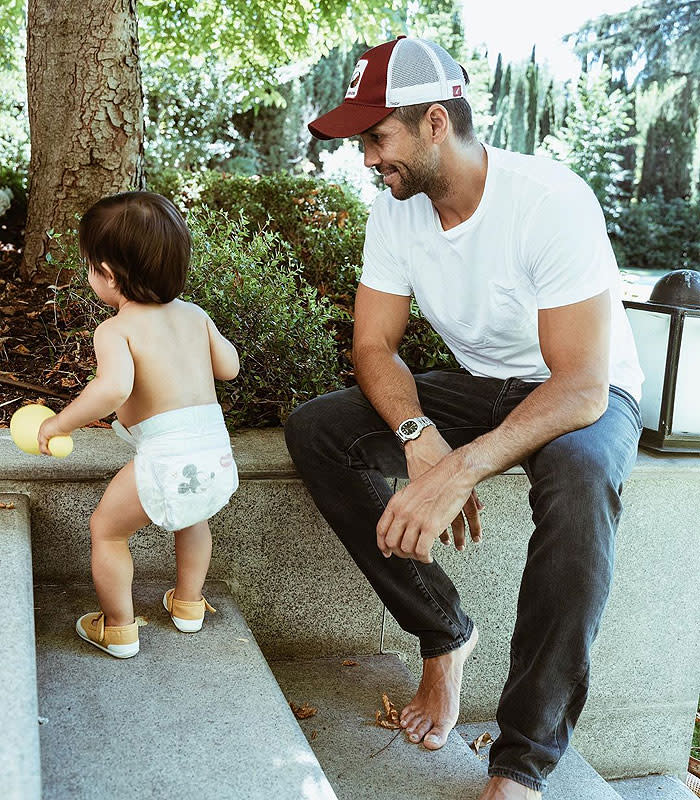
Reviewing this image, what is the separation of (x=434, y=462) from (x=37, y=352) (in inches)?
75.8

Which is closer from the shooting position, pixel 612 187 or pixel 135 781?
pixel 135 781

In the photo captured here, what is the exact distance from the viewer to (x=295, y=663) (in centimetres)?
285

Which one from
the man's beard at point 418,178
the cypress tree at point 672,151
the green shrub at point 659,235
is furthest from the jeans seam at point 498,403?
the cypress tree at point 672,151

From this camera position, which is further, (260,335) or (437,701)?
(260,335)

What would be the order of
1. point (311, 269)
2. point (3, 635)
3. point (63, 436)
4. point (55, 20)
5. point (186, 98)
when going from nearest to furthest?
point (3, 635)
point (63, 436)
point (55, 20)
point (311, 269)
point (186, 98)

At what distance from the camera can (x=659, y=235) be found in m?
18.5

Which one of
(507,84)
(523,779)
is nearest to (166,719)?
(523,779)

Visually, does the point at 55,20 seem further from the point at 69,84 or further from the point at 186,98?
the point at 186,98

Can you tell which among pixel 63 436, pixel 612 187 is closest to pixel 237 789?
pixel 63 436

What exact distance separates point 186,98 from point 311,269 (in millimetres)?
9966

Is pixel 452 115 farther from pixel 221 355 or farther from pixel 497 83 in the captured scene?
pixel 497 83

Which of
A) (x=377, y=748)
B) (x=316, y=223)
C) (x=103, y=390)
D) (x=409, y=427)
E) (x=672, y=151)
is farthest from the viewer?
(x=672, y=151)

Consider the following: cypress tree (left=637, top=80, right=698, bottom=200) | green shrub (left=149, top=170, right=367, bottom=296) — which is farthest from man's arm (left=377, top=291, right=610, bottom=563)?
cypress tree (left=637, top=80, right=698, bottom=200)

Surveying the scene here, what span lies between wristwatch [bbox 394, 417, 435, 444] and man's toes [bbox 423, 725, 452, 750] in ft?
2.63
